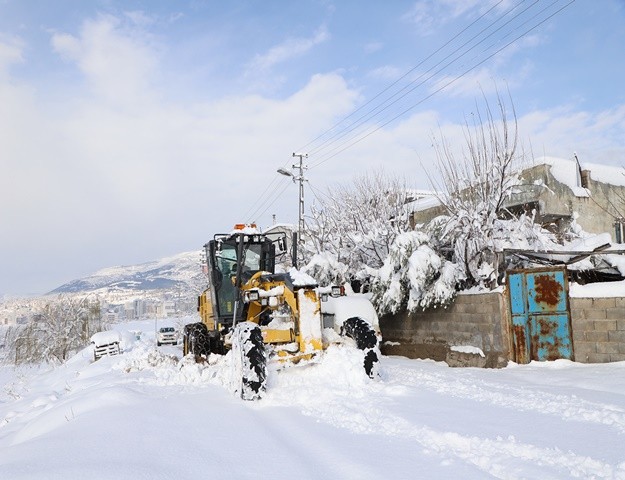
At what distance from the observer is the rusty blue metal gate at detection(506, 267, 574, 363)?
372 inches

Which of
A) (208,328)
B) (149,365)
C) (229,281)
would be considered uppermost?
(229,281)

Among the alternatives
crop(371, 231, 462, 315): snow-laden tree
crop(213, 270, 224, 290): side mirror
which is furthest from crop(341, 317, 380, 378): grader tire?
crop(371, 231, 462, 315): snow-laden tree

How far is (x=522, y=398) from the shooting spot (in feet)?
21.6

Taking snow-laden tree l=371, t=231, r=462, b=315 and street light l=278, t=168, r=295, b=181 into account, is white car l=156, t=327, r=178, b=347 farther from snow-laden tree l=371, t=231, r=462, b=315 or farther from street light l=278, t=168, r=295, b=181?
snow-laden tree l=371, t=231, r=462, b=315

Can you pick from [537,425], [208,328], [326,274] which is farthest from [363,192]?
[537,425]

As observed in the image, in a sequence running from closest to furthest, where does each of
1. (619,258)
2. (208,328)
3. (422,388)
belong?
(422,388) < (619,258) < (208,328)

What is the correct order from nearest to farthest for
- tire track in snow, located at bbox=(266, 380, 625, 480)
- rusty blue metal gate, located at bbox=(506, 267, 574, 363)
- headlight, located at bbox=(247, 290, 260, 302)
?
tire track in snow, located at bbox=(266, 380, 625, 480), headlight, located at bbox=(247, 290, 260, 302), rusty blue metal gate, located at bbox=(506, 267, 574, 363)

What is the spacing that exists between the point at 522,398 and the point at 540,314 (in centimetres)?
357

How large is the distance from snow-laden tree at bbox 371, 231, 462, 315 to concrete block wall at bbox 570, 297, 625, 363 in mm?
2712

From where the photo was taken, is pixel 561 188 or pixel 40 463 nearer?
pixel 40 463

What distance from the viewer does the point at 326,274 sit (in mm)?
16047

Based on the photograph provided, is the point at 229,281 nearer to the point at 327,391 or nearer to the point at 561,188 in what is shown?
the point at 327,391

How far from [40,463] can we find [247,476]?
1616 millimetres

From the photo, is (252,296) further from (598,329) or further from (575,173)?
(575,173)
